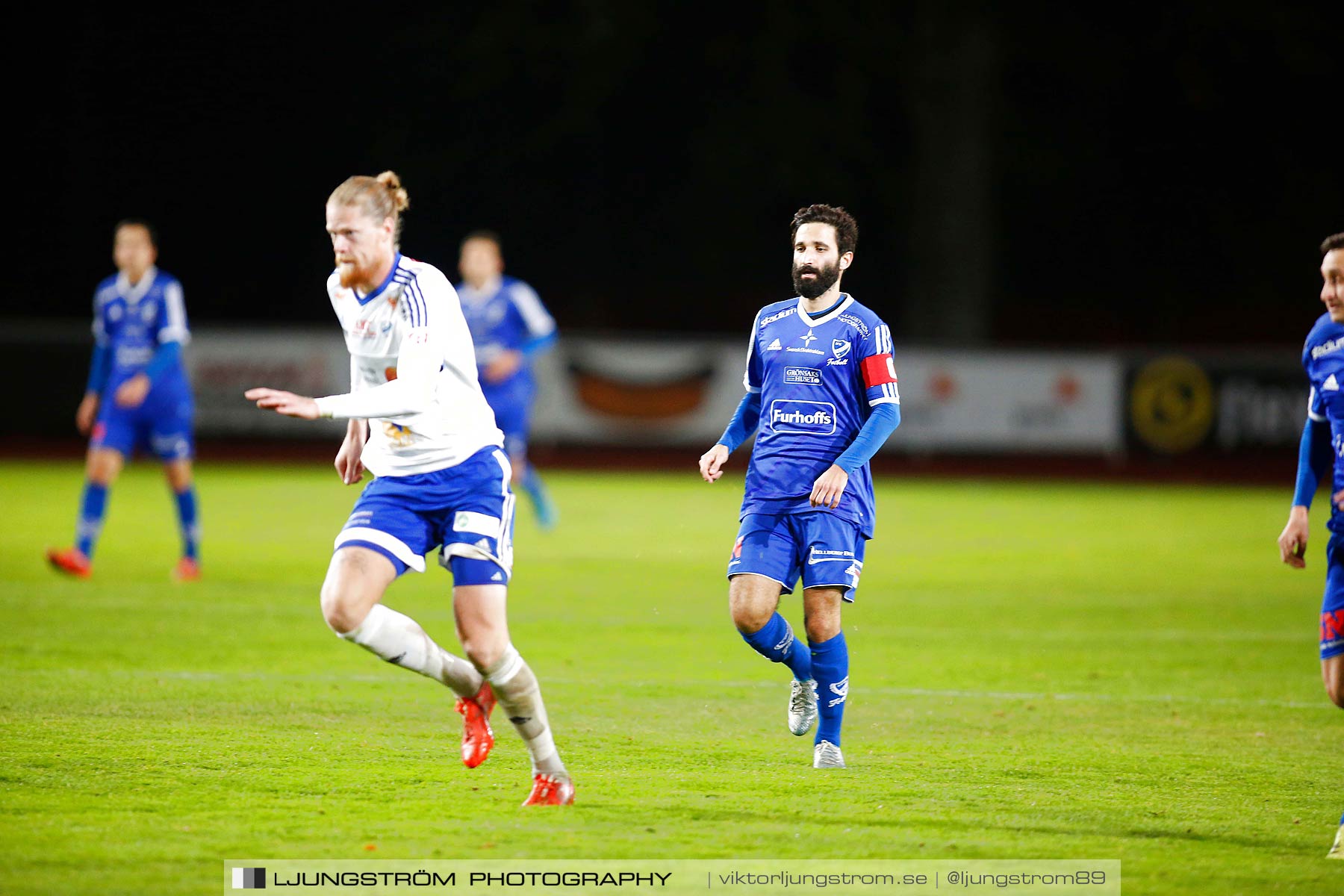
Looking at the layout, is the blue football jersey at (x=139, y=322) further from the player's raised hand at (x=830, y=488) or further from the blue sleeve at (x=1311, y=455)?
the blue sleeve at (x=1311, y=455)

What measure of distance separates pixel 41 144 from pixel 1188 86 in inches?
917

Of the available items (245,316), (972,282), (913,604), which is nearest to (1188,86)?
(972,282)

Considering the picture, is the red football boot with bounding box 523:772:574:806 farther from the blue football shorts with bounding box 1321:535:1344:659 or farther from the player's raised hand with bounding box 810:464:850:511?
the blue football shorts with bounding box 1321:535:1344:659

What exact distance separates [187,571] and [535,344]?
406 cm

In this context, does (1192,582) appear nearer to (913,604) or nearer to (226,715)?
(913,604)

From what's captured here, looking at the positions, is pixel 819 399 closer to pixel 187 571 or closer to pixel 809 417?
pixel 809 417

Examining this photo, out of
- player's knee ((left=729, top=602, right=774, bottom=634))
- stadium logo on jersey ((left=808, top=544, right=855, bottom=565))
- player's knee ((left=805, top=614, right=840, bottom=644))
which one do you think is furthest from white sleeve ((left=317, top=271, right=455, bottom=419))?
player's knee ((left=805, top=614, right=840, bottom=644))

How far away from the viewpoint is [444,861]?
4605 mm

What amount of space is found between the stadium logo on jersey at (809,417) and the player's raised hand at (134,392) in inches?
248

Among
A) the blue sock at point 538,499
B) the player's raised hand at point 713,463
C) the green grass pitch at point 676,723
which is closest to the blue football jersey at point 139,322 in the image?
the green grass pitch at point 676,723

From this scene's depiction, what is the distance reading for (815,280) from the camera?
6160 mm

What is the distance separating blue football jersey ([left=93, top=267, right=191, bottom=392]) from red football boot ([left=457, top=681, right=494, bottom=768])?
6.32 meters

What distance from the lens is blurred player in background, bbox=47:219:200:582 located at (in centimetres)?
1096

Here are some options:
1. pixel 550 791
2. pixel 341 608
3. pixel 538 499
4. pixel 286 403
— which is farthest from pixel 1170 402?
pixel 286 403
